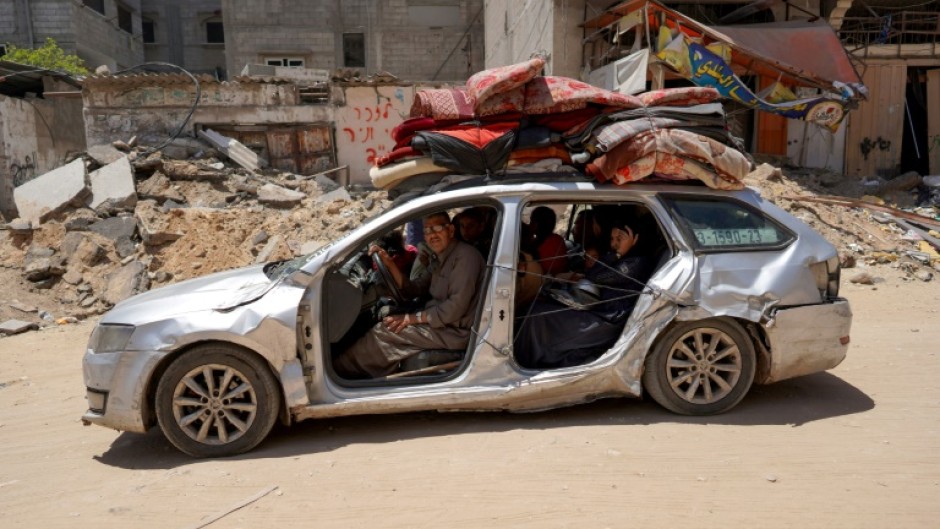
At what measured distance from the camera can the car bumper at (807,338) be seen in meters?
4.51

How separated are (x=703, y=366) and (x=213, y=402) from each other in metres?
3.04

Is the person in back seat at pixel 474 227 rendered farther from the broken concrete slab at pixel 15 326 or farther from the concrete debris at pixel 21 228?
the concrete debris at pixel 21 228

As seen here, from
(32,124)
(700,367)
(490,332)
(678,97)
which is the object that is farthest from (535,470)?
(32,124)

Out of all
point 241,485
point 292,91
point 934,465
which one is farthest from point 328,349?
point 292,91

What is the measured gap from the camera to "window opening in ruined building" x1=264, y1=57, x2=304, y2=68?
2955 cm

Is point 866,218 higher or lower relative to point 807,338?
higher

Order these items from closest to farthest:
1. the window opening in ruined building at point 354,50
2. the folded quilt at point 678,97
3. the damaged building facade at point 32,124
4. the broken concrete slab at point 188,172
A: the folded quilt at point 678,97, the broken concrete slab at point 188,172, the damaged building facade at point 32,124, the window opening in ruined building at point 354,50

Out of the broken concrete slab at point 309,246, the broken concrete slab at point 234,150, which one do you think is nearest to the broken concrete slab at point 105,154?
the broken concrete slab at point 234,150

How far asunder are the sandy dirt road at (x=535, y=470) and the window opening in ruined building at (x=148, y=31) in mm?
35016

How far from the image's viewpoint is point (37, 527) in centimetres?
345

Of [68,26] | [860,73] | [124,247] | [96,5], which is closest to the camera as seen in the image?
[124,247]

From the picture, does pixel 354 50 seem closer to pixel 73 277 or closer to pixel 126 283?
pixel 73 277

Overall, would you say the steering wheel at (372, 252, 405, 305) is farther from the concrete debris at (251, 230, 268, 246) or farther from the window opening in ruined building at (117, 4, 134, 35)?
the window opening in ruined building at (117, 4, 134, 35)

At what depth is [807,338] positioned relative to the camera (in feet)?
15.0
